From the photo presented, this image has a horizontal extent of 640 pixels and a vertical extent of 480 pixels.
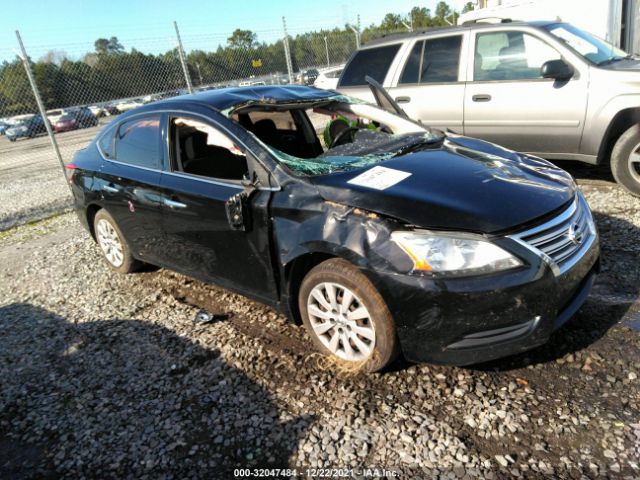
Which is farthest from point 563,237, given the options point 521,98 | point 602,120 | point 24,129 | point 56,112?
point 24,129

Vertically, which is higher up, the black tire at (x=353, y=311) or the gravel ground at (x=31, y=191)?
the black tire at (x=353, y=311)

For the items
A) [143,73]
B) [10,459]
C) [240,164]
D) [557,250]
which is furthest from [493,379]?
[143,73]

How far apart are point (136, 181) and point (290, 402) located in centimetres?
228

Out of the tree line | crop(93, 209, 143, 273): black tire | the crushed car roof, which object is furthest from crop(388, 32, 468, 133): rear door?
the tree line

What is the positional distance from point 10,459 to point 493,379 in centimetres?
266

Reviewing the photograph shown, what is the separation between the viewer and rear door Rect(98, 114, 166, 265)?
3.86m

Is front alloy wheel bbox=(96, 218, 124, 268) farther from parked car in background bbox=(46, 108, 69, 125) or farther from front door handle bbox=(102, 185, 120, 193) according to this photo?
parked car in background bbox=(46, 108, 69, 125)

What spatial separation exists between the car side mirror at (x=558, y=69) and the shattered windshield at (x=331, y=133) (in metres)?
2.09

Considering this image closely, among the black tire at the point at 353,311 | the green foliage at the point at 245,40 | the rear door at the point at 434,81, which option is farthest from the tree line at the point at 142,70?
the black tire at the point at 353,311

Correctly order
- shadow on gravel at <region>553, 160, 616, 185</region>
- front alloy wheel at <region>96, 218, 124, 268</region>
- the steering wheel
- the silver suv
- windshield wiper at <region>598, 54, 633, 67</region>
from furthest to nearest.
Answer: shadow on gravel at <region>553, 160, 616, 185</region>
windshield wiper at <region>598, 54, 633, 67</region>
the silver suv
front alloy wheel at <region>96, 218, 124, 268</region>
the steering wheel

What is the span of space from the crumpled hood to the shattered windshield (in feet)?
0.74

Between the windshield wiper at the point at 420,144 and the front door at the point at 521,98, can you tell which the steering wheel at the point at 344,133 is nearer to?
the windshield wiper at the point at 420,144

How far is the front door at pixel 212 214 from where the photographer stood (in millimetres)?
3133

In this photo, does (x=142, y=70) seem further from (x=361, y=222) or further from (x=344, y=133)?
(x=361, y=222)
